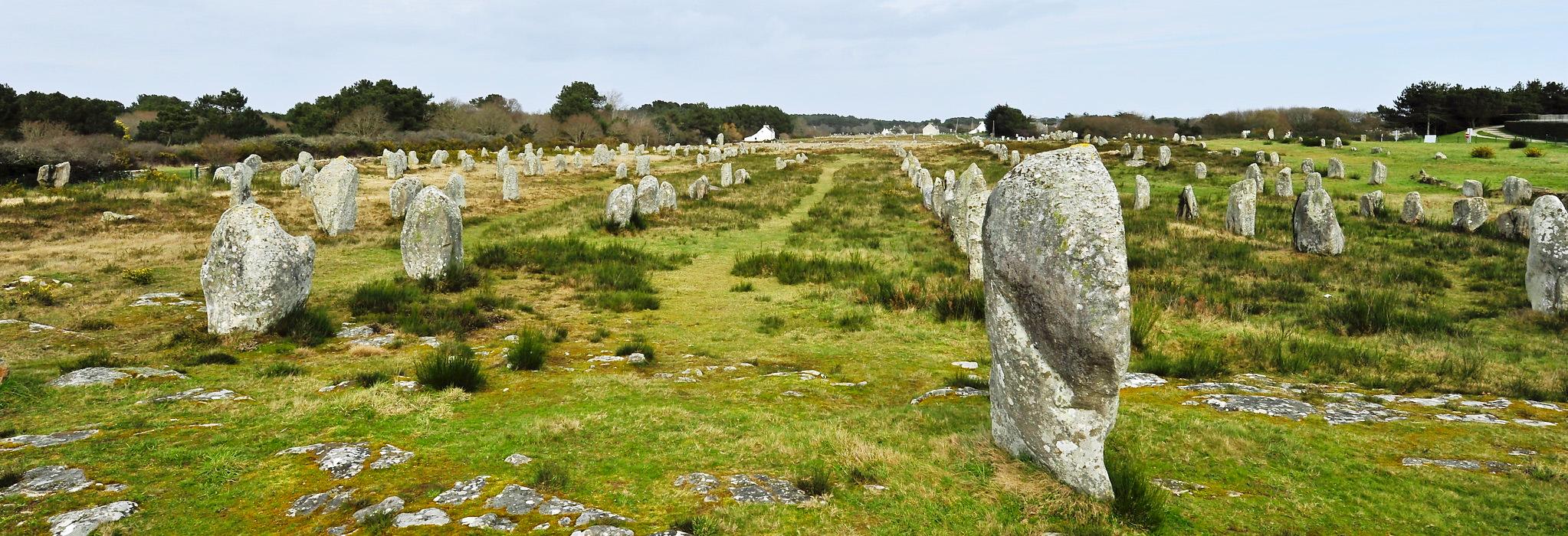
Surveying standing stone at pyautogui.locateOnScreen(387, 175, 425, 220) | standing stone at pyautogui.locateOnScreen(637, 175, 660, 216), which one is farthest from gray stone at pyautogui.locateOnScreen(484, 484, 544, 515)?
standing stone at pyautogui.locateOnScreen(387, 175, 425, 220)

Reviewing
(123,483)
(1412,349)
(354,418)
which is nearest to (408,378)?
(354,418)

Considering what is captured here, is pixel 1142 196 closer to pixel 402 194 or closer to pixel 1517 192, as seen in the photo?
pixel 1517 192

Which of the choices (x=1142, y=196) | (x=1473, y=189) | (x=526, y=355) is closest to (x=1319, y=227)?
(x=1142, y=196)

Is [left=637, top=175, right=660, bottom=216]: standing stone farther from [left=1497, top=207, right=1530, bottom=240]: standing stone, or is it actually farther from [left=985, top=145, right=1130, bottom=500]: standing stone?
[left=1497, top=207, right=1530, bottom=240]: standing stone

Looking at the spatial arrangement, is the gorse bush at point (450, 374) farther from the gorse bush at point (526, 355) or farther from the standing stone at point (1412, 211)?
the standing stone at point (1412, 211)

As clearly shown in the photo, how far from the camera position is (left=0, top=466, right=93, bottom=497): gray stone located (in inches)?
191

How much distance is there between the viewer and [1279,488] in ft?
17.9

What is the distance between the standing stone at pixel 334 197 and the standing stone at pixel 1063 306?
18.6m

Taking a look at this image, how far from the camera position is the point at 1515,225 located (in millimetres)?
18438

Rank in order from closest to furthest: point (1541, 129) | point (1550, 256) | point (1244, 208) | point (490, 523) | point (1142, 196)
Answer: point (490, 523) < point (1550, 256) < point (1244, 208) < point (1142, 196) < point (1541, 129)

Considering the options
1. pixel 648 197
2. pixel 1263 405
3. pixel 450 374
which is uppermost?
pixel 648 197

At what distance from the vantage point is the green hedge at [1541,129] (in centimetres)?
4584

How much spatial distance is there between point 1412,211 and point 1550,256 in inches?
473

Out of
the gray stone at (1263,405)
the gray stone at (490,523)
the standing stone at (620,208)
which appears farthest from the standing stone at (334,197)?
the gray stone at (1263,405)
